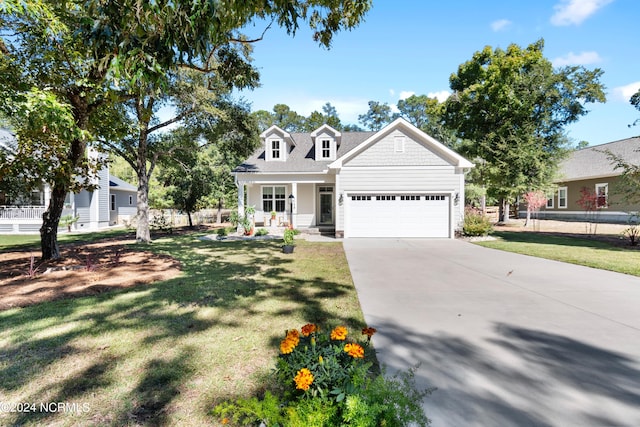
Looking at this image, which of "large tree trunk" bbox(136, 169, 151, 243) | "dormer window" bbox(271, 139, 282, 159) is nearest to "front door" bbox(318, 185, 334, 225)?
"dormer window" bbox(271, 139, 282, 159)

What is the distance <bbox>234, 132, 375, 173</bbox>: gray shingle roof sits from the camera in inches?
678

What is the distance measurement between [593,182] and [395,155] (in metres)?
20.1

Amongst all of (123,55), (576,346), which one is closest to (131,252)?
(123,55)

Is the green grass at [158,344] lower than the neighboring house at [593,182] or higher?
lower

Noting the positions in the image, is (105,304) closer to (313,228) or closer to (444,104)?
(313,228)

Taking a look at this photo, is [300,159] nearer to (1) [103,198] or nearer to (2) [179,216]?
(2) [179,216]

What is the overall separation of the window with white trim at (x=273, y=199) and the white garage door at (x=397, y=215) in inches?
193

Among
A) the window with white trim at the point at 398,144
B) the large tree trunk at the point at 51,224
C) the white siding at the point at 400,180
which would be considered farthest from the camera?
the window with white trim at the point at 398,144

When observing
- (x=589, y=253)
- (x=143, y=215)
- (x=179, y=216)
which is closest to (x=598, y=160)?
(x=589, y=253)

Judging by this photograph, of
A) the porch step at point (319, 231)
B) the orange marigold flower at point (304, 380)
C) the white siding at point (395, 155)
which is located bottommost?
the porch step at point (319, 231)

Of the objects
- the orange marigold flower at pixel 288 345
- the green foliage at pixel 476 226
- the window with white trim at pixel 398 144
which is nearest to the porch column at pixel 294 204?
the window with white trim at pixel 398 144

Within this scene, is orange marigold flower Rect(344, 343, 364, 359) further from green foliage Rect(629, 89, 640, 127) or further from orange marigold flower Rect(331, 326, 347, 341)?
green foliage Rect(629, 89, 640, 127)

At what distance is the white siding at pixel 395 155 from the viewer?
1488 centimetres

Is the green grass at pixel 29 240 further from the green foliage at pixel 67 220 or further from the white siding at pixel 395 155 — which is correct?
the white siding at pixel 395 155
